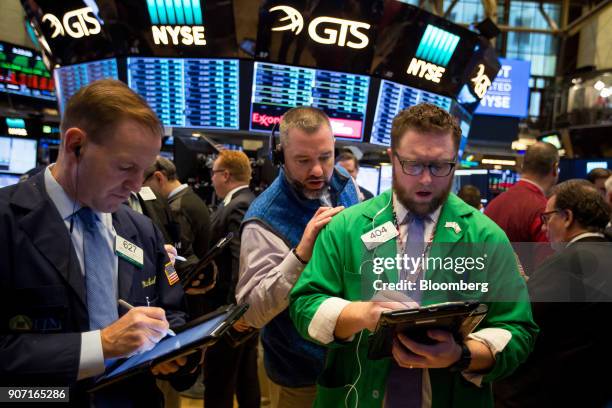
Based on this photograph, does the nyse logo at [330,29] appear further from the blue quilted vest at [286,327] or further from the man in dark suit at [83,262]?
the man in dark suit at [83,262]

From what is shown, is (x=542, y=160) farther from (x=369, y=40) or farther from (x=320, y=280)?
(x=320, y=280)

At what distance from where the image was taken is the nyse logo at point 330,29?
4359mm

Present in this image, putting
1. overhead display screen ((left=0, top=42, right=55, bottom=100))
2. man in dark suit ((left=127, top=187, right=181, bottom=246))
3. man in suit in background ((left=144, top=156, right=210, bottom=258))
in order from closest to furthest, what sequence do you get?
man in dark suit ((left=127, top=187, right=181, bottom=246))
man in suit in background ((left=144, top=156, right=210, bottom=258))
overhead display screen ((left=0, top=42, right=55, bottom=100))

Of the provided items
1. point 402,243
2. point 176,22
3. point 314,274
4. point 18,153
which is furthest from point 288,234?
point 18,153

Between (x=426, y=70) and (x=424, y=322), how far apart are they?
4.17m

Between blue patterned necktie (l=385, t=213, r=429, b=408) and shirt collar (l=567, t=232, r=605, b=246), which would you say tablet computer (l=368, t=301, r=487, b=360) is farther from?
shirt collar (l=567, t=232, r=605, b=246)

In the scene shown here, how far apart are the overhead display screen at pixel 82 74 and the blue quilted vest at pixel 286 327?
3.10 meters

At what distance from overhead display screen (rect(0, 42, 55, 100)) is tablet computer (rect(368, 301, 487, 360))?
9.16 meters

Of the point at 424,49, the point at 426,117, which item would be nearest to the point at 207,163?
the point at 424,49

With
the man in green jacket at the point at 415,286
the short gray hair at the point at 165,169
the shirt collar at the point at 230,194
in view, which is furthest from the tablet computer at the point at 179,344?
the short gray hair at the point at 165,169

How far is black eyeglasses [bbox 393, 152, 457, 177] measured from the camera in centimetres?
161

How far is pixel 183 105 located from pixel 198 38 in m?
0.66

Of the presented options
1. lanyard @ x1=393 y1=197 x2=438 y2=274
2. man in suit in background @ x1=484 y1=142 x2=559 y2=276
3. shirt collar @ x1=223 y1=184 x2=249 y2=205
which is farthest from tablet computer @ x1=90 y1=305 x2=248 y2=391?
man in suit in background @ x1=484 y1=142 x2=559 y2=276

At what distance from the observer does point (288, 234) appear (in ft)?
6.80
